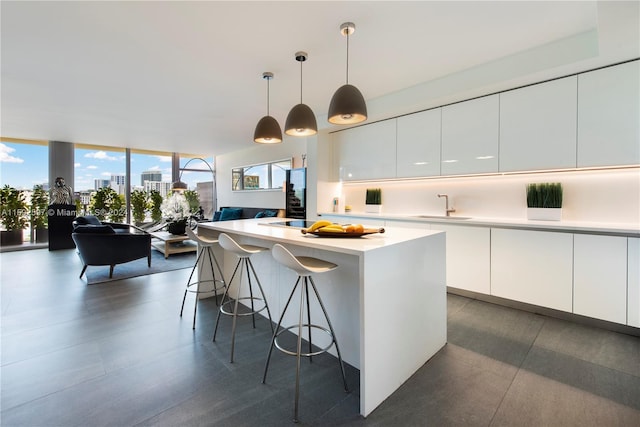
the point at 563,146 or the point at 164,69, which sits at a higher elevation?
the point at 164,69

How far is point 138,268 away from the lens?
464 centimetres

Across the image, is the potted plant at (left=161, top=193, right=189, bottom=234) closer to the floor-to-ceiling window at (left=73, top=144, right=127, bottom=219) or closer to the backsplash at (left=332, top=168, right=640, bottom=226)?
the floor-to-ceiling window at (left=73, top=144, right=127, bottom=219)

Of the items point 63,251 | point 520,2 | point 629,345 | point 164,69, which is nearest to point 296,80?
point 164,69

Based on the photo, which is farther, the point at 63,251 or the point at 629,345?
the point at 63,251

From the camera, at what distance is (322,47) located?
98.9 inches

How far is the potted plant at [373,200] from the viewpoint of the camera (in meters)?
4.54

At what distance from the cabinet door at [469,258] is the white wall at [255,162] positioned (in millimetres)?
3716

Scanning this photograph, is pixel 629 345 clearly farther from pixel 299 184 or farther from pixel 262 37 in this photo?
pixel 299 184

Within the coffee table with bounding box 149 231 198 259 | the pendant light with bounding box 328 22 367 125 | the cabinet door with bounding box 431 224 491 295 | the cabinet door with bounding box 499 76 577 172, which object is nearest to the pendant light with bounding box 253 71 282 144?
the pendant light with bounding box 328 22 367 125

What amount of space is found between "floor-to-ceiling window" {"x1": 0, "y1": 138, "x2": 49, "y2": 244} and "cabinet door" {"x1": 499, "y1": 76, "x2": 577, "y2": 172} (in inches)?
353

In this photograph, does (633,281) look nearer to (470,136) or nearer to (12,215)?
(470,136)

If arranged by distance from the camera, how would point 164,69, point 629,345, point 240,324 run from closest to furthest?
point 629,345 → point 240,324 → point 164,69

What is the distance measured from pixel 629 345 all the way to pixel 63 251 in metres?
8.90

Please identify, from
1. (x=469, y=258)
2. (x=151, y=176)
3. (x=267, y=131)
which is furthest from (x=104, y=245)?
(x=151, y=176)
